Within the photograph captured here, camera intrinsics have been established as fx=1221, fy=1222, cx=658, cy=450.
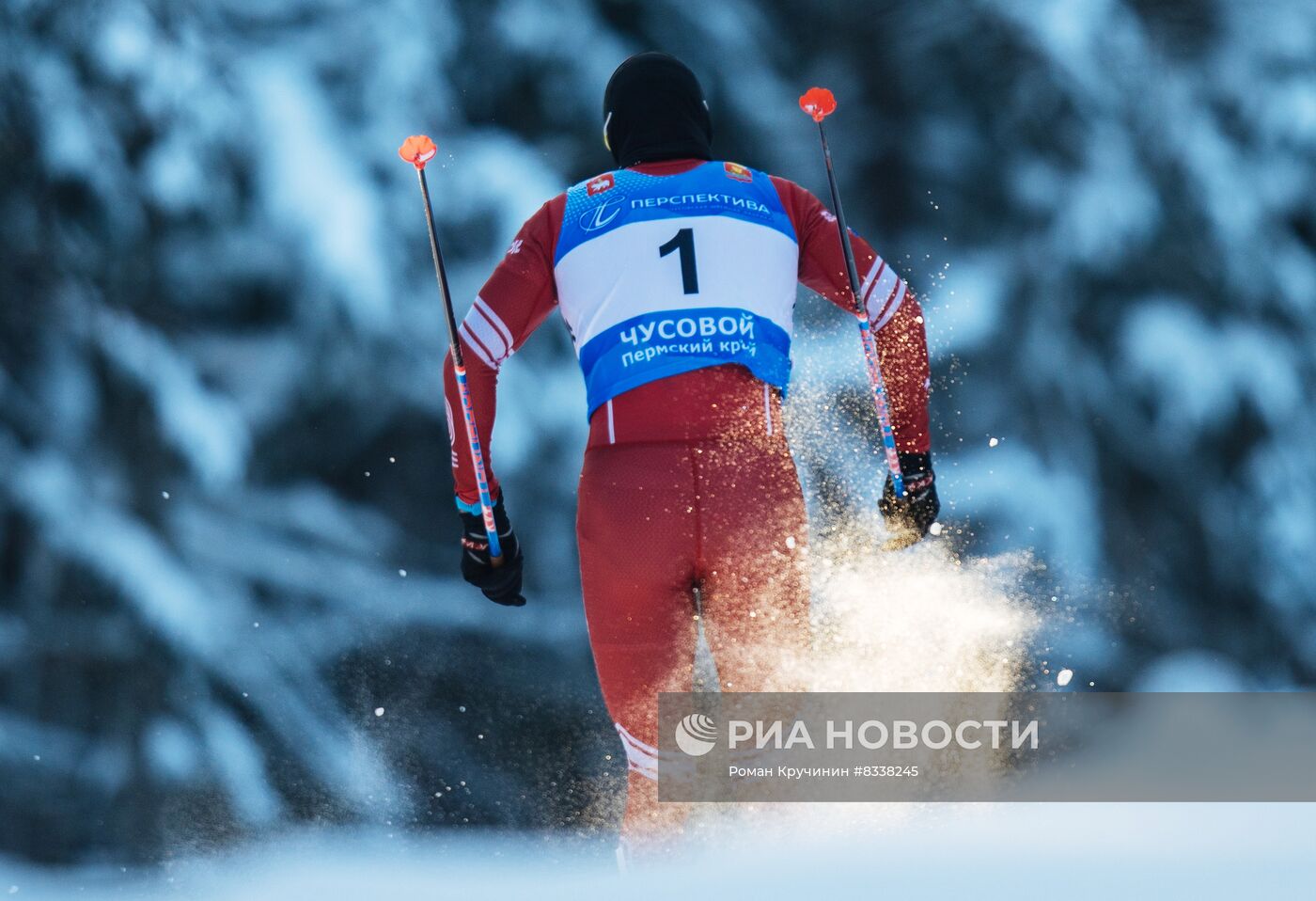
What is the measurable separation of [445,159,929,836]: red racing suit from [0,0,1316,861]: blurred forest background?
1.41 m

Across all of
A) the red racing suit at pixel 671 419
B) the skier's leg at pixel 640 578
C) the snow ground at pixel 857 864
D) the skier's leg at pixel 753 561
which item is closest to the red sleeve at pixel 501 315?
the red racing suit at pixel 671 419

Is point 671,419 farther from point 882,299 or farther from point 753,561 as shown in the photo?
point 882,299

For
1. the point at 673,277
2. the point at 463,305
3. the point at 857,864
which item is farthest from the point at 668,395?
the point at 463,305

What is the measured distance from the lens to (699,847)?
2.38 m

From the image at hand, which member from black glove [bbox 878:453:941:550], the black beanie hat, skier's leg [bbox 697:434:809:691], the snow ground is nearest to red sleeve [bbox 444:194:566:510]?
the black beanie hat

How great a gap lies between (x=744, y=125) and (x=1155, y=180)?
129 cm

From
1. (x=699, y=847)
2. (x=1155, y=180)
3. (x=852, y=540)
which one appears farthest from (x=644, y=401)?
(x=1155, y=180)

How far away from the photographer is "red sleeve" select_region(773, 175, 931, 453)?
247 cm

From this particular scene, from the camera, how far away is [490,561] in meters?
2.46

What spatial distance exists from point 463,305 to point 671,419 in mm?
1754

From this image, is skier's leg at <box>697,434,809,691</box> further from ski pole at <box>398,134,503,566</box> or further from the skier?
ski pole at <box>398,134,503,566</box>

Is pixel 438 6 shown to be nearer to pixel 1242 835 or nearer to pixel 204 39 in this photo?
pixel 204 39

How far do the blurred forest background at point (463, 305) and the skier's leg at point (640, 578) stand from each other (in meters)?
1.54

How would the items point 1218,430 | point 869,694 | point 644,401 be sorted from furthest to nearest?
point 1218,430, point 869,694, point 644,401
